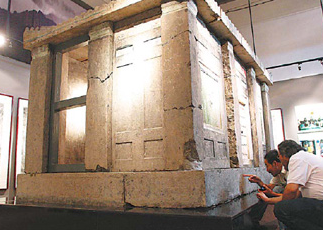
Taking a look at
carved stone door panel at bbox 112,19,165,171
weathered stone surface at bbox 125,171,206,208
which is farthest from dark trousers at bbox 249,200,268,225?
carved stone door panel at bbox 112,19,165,171

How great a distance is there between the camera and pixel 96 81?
167 inches

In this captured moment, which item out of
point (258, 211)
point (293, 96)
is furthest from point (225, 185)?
point (293, 96)

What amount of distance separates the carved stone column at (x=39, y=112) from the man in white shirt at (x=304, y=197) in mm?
3492

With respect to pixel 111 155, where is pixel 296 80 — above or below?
above

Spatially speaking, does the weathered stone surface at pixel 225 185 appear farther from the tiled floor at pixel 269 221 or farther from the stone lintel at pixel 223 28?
the stone lintel at pixel 223 28

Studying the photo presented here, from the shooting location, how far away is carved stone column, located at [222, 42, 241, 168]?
4793 mm

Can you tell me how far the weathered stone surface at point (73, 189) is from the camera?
370 centimetres

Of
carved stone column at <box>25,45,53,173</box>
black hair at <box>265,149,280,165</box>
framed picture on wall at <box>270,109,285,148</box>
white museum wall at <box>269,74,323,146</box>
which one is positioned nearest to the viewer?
carved stone column at <box>25,45,53,173</box>

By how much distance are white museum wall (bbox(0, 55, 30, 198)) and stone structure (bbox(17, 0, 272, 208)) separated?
2417 millimetres

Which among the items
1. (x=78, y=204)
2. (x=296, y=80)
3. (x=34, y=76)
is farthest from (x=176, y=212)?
(x=296, y=80)

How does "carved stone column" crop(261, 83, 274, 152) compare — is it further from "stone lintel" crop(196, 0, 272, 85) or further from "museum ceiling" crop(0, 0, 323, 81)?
"museum ceiling" crop(0, 0, 323, 81)

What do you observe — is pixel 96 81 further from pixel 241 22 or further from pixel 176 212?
pixel 241 22

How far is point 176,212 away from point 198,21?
2764 millimetres

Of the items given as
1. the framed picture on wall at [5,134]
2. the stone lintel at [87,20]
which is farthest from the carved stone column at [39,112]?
the framed picture on wall at [5,134]
